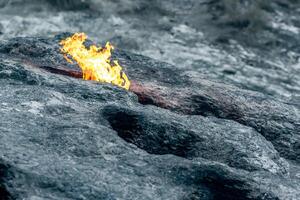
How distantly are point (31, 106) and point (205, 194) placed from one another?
186cm

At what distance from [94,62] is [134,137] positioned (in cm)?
184

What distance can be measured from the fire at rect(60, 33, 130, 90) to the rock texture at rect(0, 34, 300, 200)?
13 cm

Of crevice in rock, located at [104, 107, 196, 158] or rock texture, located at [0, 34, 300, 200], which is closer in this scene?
rock texture, located at [0, 34, 300, 200]

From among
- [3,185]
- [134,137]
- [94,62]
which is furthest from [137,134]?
[94,62]

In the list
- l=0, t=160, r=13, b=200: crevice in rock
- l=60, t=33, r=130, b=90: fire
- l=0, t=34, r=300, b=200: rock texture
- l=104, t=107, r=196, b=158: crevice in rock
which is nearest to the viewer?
l=0, t=160, r=13, b=200: crevice in rock

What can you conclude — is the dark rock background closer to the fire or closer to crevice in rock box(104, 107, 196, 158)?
crevice in rock box(104, 107, 196, 158)

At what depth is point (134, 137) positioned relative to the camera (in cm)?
573

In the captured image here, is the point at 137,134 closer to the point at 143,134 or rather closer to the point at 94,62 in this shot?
the point at 143,134

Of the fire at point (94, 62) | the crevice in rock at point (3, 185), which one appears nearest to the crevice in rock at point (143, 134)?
the fire at point (94, 62)

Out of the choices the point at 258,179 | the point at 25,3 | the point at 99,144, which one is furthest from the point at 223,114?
the point at 25,3

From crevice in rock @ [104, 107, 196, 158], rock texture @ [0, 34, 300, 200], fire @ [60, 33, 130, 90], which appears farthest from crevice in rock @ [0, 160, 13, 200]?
fire @ [60, 33, 130, 90]

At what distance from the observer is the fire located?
7.21m

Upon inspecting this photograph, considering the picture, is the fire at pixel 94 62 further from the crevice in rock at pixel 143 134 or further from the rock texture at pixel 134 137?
the crevice in rock at pixel 143 134

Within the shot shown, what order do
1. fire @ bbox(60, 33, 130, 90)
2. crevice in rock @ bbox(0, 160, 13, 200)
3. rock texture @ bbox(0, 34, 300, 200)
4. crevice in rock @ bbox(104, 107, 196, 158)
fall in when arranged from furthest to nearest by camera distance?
1. fire @ bbox(60, 33, 130, 90)
2. crevice in rock @ bbox(104, 107, 196, 158)
3. rock texture @ bbox(0, 34, 300, 200)
4. crevice in rock @ bbox(0, 160, 13, 200)
